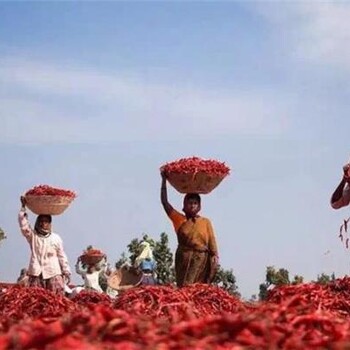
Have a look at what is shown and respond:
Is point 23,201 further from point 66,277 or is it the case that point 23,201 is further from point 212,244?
point 212,244

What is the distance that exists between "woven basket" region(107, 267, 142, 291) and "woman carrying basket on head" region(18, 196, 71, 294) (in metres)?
7.20

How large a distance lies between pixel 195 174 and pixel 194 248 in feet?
3.07

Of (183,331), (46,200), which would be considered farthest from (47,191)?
(183,331)

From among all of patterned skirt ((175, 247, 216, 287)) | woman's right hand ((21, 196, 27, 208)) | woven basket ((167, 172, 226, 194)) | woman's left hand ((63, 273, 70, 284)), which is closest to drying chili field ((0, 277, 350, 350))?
patterned skirt ((175, 247, 216, 287))

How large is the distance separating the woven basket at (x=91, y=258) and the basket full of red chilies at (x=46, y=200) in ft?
25.3

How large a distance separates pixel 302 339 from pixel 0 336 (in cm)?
64

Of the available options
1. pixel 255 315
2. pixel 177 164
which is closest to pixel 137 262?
pixel 177 164

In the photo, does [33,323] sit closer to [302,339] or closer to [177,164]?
[302,339]

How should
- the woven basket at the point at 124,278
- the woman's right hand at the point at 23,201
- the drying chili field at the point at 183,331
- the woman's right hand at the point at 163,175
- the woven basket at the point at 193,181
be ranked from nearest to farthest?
1. the drying chili field at the point at 183,331
2. the woven basket at the point at 193,181
3. the woman's right hand at the point at 163,175
4. the woman's right hand at the point at 23,201
5. the woven basket at the point at 124,278

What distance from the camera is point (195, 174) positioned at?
413 inches

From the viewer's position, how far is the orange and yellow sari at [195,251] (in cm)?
1005

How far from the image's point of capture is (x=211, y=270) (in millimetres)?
10195

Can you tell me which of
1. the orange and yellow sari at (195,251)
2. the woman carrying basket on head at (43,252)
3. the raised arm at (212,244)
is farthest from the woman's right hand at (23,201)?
the raised arm at (212,244)

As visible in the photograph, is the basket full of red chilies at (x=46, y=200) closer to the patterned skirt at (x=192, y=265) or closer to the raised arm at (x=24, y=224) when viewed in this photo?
the raised arm at (x=24, y=224)
